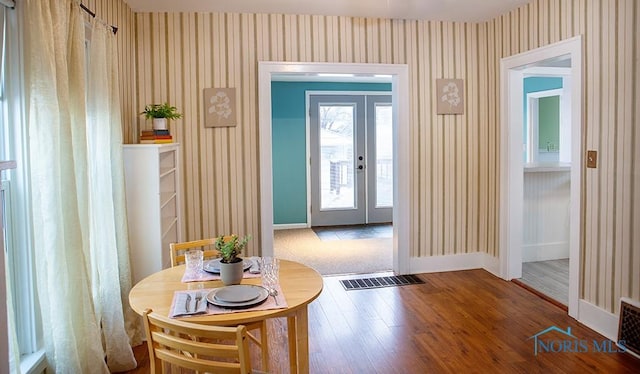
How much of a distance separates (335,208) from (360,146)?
1.04 metres

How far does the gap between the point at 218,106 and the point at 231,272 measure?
2.38 metres

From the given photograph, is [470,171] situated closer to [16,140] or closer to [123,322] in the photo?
[123,322]

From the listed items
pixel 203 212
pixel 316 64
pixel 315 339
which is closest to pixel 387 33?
pixel 316 64

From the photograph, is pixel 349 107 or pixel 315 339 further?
pixel 349 107

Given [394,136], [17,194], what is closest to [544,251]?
[394,136]

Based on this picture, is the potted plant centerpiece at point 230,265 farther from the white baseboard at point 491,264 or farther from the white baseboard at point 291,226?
the white baseboard at point 291,226

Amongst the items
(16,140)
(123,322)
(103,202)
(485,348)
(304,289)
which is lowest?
(485,348)

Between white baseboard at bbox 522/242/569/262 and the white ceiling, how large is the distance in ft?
7.78

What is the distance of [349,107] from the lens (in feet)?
23.9

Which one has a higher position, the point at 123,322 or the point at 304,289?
the point at 304,289

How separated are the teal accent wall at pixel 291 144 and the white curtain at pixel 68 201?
14.4 feet

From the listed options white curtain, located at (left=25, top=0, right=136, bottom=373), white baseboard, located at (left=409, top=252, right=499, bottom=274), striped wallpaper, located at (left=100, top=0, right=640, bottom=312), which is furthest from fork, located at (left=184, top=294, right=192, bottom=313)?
white baseboard, located at (left=409, top=252, right=499, bottom=274)

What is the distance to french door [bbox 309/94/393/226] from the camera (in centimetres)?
724

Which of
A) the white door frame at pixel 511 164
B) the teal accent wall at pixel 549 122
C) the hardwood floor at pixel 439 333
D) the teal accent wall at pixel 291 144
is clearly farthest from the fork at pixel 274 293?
the teal accent wall at pixel 549 122
